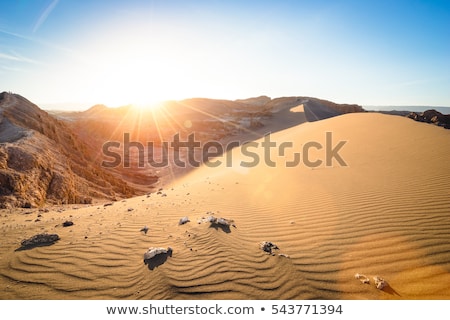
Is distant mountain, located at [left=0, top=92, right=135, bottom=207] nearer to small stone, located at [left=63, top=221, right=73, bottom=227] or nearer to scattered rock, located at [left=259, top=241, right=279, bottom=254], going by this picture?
small stone, located at [left=63, top=221, right=73, bottom=227]

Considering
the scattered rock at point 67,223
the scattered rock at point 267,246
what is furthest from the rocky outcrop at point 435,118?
the scattered rock at point 67,223

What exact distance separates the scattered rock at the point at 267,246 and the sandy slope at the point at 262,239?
0.29 ft

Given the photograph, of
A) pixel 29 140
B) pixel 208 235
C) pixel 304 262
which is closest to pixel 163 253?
pixel 208 235

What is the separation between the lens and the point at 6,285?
2707 millimetres

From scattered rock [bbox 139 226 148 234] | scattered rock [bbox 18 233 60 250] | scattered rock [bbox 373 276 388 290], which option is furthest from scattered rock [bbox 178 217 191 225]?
scattered rock [bbox 373 276 388 290]

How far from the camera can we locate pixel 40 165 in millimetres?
7145

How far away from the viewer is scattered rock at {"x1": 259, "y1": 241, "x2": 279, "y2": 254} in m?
3.41

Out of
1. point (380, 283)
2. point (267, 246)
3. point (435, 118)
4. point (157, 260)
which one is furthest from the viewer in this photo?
point (435, 118)

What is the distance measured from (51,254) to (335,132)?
42.7ft

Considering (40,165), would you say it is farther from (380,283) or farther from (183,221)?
(380,283)

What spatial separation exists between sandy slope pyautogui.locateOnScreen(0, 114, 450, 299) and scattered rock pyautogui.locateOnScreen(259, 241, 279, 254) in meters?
0.09

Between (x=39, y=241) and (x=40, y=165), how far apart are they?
4.73 m

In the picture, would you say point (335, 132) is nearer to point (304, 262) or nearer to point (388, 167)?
point (388, 167)

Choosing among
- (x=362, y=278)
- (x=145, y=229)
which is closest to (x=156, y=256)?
(x=145, y=229)
